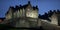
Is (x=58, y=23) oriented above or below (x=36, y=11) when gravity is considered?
below

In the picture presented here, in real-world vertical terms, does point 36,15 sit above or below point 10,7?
below

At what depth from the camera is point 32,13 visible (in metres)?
30.1

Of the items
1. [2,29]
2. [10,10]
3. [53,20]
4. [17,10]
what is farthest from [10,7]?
[2,29]

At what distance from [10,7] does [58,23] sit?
1680 centimetres

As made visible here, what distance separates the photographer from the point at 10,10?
113 ft

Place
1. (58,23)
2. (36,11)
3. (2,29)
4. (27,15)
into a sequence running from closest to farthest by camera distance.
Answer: (2,29)
(58,23)
(27,15)
(36,11)

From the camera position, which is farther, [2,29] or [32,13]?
[32,13]

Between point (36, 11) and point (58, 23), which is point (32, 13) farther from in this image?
point (58, 23)

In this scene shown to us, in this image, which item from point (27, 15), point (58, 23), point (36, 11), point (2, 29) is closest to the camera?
point (2, 29)

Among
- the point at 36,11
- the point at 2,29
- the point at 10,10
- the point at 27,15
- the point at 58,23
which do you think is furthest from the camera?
the point at 10,10

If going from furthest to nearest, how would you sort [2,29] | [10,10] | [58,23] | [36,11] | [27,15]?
1. [10,10]
2. [36,11]
3. [27,15]
4. [58,23]
5. [2,29]

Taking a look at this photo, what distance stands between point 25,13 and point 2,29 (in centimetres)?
2552

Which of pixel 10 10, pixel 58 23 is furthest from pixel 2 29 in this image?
pixel 10 10

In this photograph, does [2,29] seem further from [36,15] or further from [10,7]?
[10,7]
